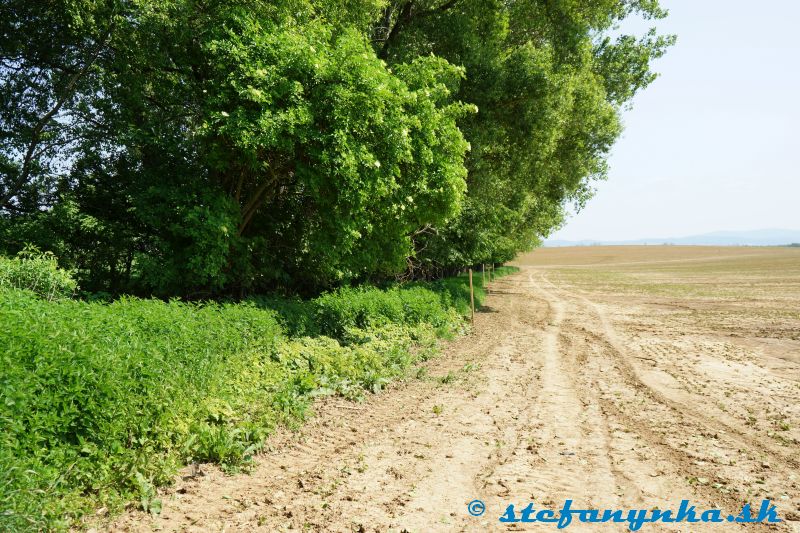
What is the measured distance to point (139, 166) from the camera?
459 inches

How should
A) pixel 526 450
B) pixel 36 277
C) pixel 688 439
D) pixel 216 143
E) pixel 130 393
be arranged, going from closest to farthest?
1. pixel 130 393
2. pixel 526 450
3. pixel 688 439
4. pixel 36 277
5. pixel 216 143

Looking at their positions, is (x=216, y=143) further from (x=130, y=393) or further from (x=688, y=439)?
(x=688, y=439)

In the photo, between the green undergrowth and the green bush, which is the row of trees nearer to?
the green bush

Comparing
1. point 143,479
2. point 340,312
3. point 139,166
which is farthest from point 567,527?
point 139,166

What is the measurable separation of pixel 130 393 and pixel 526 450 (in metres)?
4.50

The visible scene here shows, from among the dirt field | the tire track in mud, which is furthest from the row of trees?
the tire track in mud

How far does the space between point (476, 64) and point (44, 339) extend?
1558cm

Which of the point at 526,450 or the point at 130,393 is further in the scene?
the point at 526,450

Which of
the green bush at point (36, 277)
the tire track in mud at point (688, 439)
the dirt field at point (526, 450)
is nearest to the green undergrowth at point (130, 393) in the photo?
the green bush at point (36, 277)

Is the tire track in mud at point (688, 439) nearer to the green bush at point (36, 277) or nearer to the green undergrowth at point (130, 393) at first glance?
the green undergrowth at point (130, 393)

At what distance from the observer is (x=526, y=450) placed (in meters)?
6.11

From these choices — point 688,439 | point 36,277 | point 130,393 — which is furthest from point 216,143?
point 688,439

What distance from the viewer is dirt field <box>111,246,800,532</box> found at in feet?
15.0

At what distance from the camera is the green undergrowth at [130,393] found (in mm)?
3771
